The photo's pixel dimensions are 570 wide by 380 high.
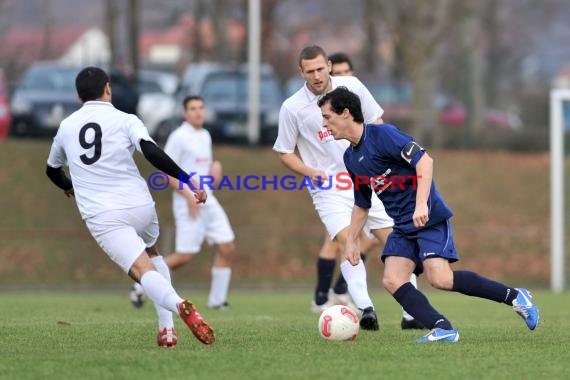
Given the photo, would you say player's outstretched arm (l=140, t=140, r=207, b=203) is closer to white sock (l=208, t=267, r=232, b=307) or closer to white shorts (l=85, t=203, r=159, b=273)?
white shorts (l=85, t=203, r=159, b=273)

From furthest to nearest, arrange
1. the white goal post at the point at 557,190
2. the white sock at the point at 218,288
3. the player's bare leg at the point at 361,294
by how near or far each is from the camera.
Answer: the white goal post at the point at 557,190
the white sock at the point at 218,288
the player's bare leg at the point at 361,294

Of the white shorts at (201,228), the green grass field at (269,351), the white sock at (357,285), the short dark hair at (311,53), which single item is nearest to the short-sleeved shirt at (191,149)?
the white shorts at (201,228)

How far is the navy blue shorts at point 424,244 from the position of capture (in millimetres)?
8156

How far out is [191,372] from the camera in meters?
6.81

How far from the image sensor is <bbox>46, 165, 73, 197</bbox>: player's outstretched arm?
343 inches

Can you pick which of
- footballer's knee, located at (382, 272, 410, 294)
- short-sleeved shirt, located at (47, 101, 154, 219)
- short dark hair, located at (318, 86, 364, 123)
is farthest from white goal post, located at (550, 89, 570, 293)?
short-sleeved shirt, located at (47, 101, 154, 219)

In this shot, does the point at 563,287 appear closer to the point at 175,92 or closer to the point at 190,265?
the point at 190,265

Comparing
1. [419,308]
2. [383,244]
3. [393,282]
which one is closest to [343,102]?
[393,282]

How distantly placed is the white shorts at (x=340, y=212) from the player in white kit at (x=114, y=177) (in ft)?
7.17

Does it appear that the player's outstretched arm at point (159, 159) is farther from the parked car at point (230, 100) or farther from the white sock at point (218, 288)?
the parked car at point (230, 100)

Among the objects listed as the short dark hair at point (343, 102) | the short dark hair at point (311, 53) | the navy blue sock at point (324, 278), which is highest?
the short dark hair at point (311, 53)

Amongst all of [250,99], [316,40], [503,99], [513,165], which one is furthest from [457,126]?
[316,40]

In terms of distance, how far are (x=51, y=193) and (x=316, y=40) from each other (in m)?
27.9

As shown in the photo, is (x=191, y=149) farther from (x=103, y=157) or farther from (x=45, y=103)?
(x=45, y=103)
